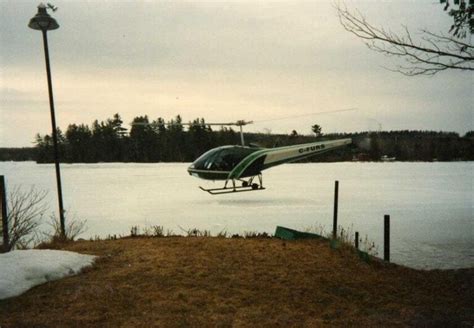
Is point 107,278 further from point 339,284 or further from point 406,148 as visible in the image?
point 406,148

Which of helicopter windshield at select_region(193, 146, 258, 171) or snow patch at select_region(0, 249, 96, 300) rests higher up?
helicopter windshield at select_region(193, 146, 258, 171)

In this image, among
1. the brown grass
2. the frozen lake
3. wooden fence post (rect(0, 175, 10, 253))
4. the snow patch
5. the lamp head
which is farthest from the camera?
the frozen lake

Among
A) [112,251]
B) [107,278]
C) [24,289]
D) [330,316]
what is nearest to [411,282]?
[330,316]

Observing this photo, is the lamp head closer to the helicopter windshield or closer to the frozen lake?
the helicopter windshield

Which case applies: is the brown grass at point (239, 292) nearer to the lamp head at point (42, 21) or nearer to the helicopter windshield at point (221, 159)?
the lamp head at point (42, 21)

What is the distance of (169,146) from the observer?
67.3ft

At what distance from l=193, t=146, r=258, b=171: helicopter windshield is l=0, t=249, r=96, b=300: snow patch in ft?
25.3

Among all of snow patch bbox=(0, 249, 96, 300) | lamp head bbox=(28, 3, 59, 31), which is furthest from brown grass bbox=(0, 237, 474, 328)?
lamp head bbox=(28, 3, 59, 31)

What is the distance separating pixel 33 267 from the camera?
6.75m

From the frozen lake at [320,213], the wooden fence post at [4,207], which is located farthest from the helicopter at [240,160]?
the wooden fence post at [4,207]

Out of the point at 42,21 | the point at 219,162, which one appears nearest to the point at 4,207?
the point at 42,21

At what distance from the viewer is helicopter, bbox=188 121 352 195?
596 inches

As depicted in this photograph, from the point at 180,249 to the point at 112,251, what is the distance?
4.77 feet

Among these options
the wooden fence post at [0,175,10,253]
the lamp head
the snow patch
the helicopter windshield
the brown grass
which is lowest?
the brown grass
